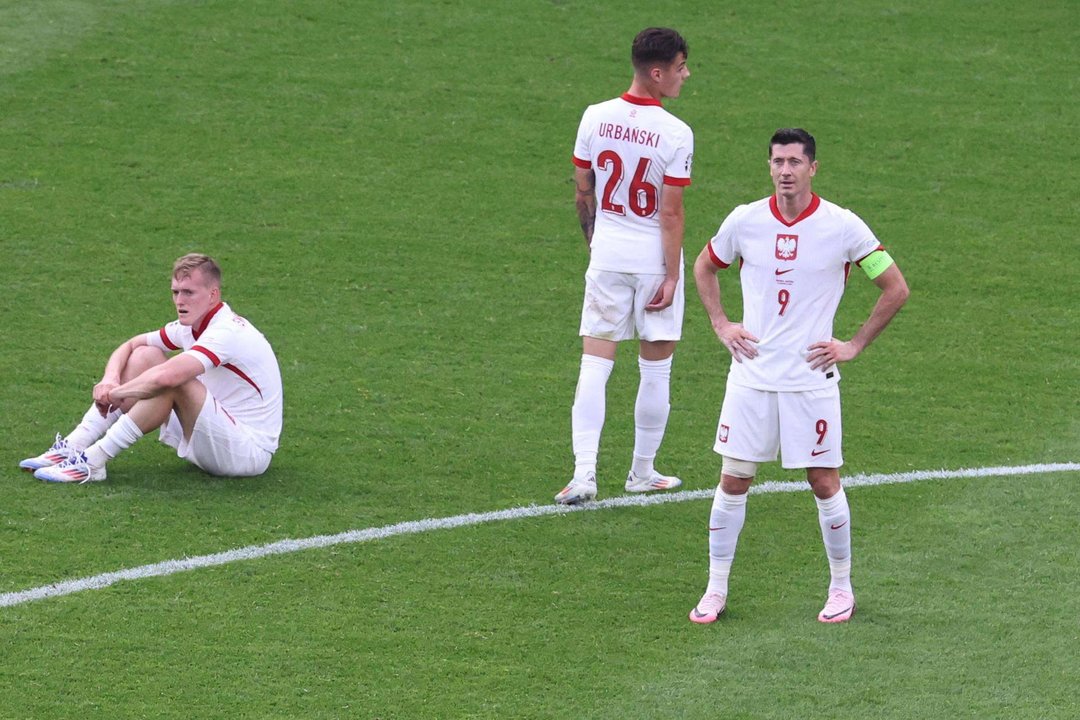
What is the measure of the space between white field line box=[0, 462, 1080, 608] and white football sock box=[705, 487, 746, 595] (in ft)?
4.27

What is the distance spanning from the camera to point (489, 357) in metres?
9.64

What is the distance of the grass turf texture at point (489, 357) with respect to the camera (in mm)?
5801

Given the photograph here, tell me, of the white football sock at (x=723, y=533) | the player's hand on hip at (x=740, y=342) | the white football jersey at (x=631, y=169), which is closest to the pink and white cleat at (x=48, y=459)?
the white football jersey at (x=631, y=169)

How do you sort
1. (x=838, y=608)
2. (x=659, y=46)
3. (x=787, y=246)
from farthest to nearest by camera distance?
(x=659, y=46)
(x=838, y=608)
(x=787, y=246)

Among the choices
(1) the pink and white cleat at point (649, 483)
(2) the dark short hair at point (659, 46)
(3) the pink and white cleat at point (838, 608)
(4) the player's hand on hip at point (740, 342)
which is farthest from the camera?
(1) the pink and white cleat at point (649, 483)

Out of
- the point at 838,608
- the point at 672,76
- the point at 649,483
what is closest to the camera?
the point at 838,608

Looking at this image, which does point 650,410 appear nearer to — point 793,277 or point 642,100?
point 642,100

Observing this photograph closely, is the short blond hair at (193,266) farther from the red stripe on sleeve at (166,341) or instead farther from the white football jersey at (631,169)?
the white football jersey at (631,169)

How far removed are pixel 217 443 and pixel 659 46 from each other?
2.67 meters

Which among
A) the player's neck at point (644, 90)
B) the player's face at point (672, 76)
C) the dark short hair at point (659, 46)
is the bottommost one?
the player's neck at point (644, 90)

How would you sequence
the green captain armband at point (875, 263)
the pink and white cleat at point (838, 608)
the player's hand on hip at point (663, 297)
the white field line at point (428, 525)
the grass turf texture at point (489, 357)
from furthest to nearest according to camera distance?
the player's hand on hip at point (663, 297) < the white field line at point (428, 525) < the pink and white cleat at point (838, 608) < the green captain armband at point (875, 263) < the grass turf texture at point (489, 357)

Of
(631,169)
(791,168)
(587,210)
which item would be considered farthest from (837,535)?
A: (587,210)

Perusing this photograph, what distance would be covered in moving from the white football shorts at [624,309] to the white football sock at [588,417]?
0.18 meters

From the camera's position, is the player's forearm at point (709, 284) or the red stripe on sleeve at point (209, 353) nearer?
the player's forearm at point (709, 284)
